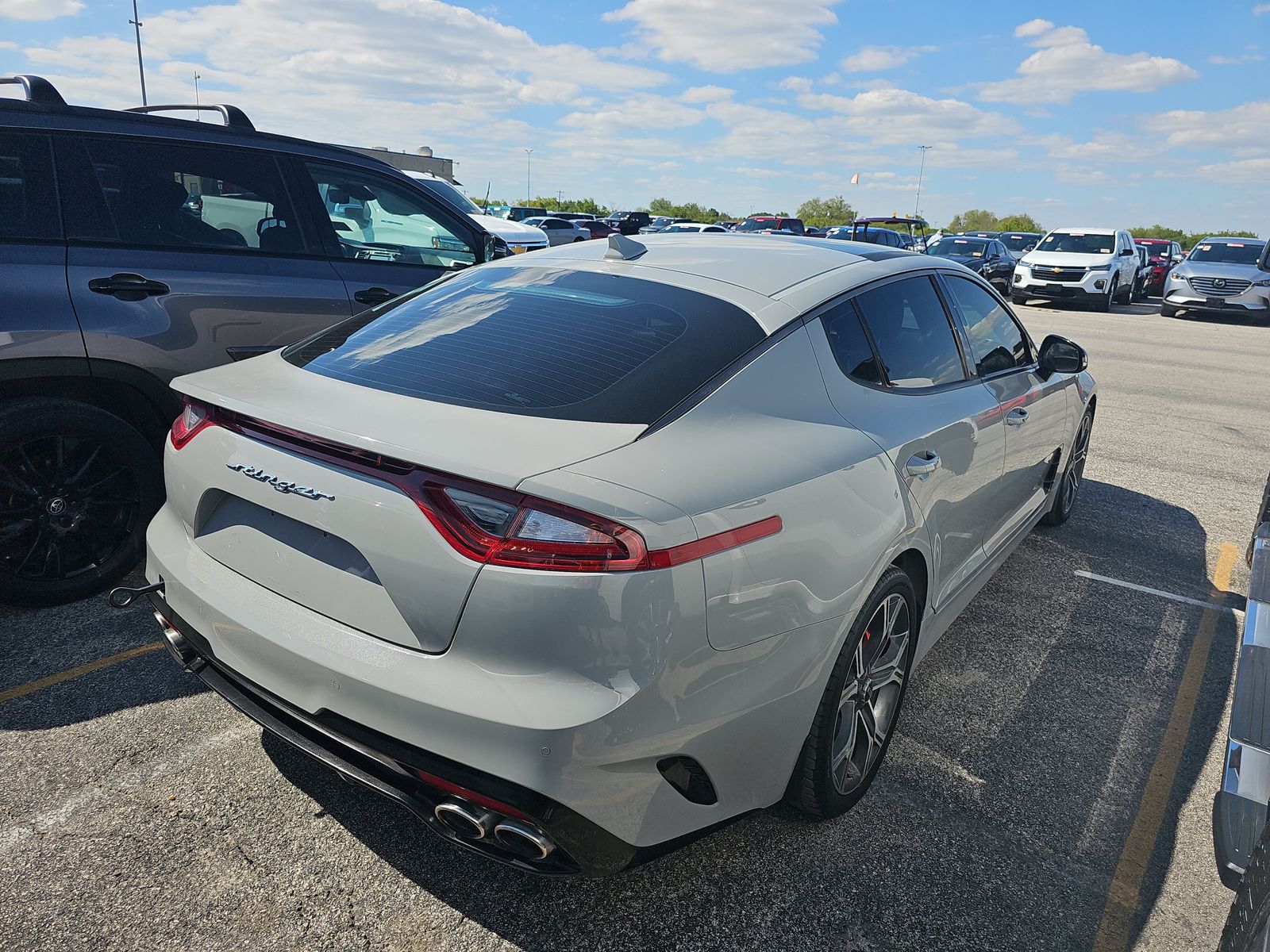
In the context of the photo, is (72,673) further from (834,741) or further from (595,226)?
(595,226)

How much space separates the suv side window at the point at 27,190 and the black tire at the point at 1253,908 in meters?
4.33

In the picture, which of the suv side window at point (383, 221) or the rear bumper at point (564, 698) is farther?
the suv side window at point (383, 221)

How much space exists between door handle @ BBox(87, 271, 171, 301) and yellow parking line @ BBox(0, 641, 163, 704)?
1.44 metres

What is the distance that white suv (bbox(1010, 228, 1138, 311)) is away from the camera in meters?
21.5

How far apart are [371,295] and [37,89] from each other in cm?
160

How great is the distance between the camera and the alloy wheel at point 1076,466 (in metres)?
5.29

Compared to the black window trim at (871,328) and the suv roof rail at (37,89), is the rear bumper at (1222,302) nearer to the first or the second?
the black window trim at (871,328)

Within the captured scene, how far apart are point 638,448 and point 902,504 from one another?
1017 millimetres

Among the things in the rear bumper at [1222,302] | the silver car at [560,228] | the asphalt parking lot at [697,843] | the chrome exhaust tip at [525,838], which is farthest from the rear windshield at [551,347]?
the silver car at [560,228]

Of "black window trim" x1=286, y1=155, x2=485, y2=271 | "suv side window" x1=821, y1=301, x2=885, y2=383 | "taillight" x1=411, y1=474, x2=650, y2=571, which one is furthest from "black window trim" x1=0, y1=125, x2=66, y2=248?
"suv side window" x1=821, y1=301, x2=885, y2=383

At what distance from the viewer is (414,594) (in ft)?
6.42

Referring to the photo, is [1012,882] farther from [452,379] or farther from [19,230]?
[19,230]

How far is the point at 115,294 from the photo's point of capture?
3.76 metres

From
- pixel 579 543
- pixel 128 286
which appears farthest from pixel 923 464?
pixel 128 286
